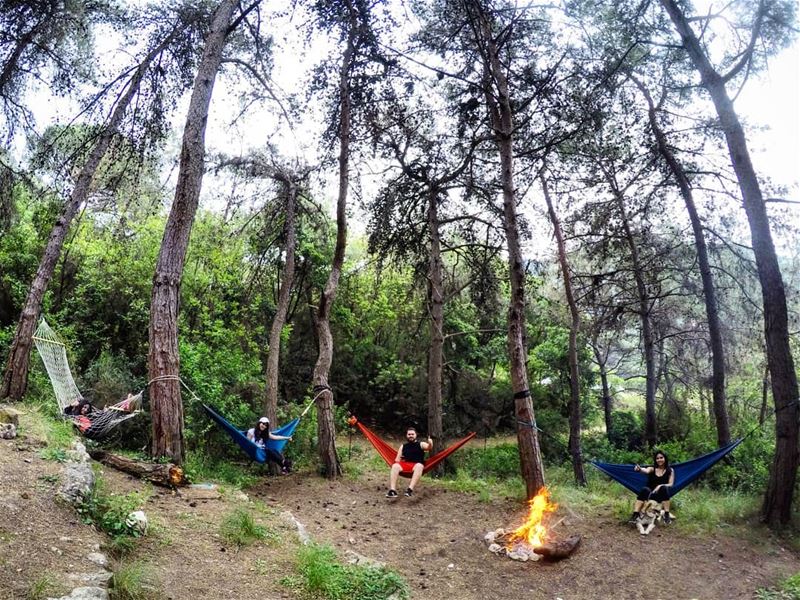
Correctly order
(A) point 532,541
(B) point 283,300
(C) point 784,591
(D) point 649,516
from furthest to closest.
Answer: (B) point 283,300, (D) point 649,516, (A) point 532,541, (C) point 784,591

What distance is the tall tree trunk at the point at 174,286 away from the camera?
4.29m

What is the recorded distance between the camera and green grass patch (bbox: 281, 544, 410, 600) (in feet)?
8.75

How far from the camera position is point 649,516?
14.3 ft

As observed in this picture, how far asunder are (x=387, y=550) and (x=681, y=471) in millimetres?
2671

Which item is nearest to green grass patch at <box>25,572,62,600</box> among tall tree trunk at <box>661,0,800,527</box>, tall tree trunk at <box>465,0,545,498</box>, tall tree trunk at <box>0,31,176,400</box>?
tall tree trunk at <box>465,0,545,498</box>

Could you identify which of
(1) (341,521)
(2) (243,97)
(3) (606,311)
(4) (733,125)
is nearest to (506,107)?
(4) (733,125)

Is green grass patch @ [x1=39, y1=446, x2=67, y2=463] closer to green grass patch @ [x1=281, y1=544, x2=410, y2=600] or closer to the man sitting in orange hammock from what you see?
green grass patch @ [x1=281, y1=544, x2=410, y2=600]

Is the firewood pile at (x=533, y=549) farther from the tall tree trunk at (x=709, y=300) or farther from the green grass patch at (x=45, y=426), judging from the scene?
the tall tree trunk at (x=709, y=300)

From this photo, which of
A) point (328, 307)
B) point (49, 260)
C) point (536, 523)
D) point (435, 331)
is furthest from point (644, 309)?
point (49, 260)

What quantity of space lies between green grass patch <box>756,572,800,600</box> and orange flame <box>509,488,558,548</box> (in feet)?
4.34

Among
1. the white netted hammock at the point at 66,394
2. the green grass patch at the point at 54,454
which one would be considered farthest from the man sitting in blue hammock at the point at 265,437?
the green grass patch at the point at 54,454

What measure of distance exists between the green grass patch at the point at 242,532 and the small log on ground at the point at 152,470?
86cm

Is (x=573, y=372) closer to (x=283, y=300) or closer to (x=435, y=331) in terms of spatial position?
(x=435, y=331)

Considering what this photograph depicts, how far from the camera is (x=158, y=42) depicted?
595cm
